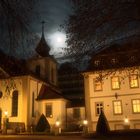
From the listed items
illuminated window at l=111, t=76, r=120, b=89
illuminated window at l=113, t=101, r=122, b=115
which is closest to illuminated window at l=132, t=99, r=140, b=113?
illuminated window at l=113, t=101, r=122, b=115

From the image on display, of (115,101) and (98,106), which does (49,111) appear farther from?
(115,101)

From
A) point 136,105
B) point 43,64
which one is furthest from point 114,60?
point 43,64

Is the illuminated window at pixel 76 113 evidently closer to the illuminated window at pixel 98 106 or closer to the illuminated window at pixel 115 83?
the illuminated window at pixel 98 106

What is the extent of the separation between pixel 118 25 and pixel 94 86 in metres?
24.3

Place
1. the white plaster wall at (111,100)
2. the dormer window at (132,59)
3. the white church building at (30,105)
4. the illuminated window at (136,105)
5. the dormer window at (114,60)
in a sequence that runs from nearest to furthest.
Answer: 1. the dormer window at (114,60)
2. the dormer window at (132,59)
3. the illuminated window at (136,105)
4. the white plaster wall at (111,100)
5. the white church building at (30,105)

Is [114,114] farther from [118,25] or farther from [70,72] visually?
[118,25]

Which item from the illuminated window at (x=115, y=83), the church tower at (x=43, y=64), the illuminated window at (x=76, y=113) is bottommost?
the illuminated window at (x=76, y=113)

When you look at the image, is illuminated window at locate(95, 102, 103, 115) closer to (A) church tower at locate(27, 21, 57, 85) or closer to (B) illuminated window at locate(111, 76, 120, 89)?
(B) illuminated window at locate(111, 76, 120, 89)

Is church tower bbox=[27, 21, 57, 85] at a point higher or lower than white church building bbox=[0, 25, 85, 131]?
higher

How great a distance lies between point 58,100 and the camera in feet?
144

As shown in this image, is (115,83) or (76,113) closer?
(115,83)

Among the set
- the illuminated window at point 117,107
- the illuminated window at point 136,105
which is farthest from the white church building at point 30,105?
the illuminated window at point 136,105

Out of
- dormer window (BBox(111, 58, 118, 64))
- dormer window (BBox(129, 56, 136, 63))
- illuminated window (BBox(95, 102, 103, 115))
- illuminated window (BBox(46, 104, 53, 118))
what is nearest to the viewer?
dormer window (BBox(111, 58, 118, 64))

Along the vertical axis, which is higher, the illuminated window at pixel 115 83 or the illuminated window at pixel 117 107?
the illuminated window at pixel 115 83
